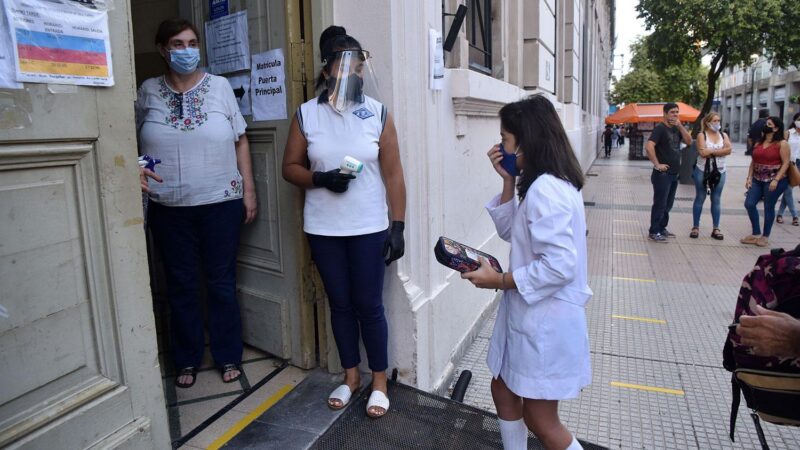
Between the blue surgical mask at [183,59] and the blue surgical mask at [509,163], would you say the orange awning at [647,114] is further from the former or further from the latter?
the blue surgical mask at [183,59]

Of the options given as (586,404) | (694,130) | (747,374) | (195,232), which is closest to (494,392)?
(747,374)

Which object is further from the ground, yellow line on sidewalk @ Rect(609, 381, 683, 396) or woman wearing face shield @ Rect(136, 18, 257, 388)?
woman wearing face shield @ Rect(136, 18, 257, 388)

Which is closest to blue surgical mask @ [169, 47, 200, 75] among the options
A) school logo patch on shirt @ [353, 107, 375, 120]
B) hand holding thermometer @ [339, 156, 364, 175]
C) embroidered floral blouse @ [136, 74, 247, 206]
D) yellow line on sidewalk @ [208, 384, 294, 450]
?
embroidered floral blouse @ [136, 74, 247, 206]

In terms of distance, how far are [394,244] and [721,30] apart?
17572mm

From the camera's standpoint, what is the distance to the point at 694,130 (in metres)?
17.2

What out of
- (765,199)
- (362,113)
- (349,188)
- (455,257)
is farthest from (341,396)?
(765,199)

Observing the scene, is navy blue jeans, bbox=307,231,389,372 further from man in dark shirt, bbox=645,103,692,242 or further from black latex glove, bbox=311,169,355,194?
man in dark shirt, bbox=645,103,692,242

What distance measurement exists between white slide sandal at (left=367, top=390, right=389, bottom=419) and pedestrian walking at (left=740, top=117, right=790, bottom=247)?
22.0ft

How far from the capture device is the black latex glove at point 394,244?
2879 mm

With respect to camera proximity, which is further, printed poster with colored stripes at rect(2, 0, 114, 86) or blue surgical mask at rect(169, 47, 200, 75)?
blue surgical mask at rect(169, 47, 200, 75)

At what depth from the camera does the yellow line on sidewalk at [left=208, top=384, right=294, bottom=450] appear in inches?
108

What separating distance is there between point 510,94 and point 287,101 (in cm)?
265

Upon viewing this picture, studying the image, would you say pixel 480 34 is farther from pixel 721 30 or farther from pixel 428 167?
pixel 721 30

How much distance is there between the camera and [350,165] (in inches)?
103
